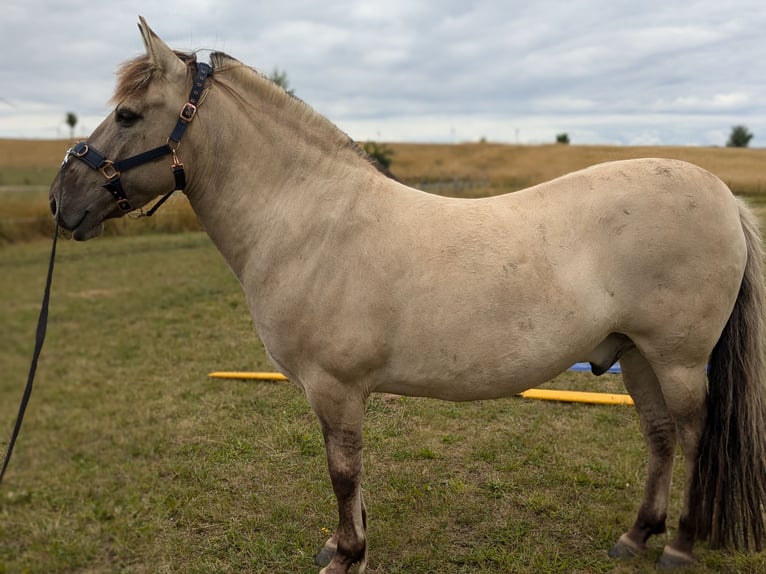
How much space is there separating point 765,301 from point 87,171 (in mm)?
3788

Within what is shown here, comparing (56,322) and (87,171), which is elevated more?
(87,171)

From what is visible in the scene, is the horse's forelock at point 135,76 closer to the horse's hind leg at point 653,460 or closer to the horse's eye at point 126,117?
the horse's eye at point 126,117

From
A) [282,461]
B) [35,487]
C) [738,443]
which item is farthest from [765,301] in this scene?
[35,487]

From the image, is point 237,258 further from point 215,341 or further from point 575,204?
point 215,341

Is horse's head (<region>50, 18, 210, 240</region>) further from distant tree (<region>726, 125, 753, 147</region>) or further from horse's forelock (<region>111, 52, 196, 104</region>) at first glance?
distant tree (<region>726, 125, 753, 147</region>)

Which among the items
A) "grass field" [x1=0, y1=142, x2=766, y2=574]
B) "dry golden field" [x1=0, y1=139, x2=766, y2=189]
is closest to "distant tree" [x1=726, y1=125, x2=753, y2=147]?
"dry golden field" [x1=0, y1=139, x2=766, y2=189]

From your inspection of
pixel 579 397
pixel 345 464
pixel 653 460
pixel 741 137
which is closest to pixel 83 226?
pixel 345 464

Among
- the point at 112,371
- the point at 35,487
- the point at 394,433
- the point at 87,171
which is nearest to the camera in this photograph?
the point at 87,171

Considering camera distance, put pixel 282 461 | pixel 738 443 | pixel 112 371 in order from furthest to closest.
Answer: pixel 112 371
pixel 282 461
pixel 738 443

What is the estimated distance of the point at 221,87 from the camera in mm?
2732

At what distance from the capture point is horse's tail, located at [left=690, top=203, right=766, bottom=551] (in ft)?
9.77

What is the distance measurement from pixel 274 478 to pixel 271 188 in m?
2.48

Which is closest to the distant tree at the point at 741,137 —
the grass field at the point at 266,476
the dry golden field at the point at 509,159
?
the dry golden field at the point at 509,159

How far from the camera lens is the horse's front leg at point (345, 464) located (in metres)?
2.78
